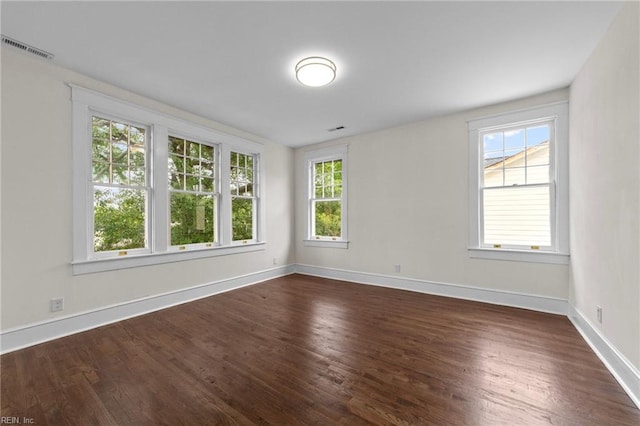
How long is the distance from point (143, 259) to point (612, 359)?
4.70 meters

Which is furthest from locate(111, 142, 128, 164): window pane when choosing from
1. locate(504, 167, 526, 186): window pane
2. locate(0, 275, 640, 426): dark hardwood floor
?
locate(504, 167, 526, 186): window pane

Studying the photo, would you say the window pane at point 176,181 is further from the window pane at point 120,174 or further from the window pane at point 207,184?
the window pane at point 120,174

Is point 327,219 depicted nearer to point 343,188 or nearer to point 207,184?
point 343,188

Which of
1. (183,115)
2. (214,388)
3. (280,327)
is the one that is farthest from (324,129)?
(214,388)

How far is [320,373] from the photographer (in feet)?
6.65

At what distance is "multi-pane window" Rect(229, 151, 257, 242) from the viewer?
4672mm

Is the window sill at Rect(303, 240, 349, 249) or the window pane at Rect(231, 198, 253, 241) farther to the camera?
the window sill at Rect(303, 240, 349, 249)

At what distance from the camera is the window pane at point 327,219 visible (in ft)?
17.5

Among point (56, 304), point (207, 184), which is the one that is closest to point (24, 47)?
point (207, 184)

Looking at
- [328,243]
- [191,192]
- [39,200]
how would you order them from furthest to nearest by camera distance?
[328,243], [191,192], [39,200]

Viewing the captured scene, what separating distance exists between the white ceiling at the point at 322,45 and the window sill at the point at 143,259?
2.02 metres

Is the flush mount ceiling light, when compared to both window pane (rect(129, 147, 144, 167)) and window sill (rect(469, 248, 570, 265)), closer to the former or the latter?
window pane (rect(129, 147, 144, 167))

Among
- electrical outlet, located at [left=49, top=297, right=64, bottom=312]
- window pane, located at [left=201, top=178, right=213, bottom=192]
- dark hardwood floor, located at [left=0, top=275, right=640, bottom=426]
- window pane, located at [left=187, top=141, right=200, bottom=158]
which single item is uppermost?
window pane, located at [left=187, top=141, right=200, bottom=158]

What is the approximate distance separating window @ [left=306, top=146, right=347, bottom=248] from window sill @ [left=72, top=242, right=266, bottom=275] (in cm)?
161
